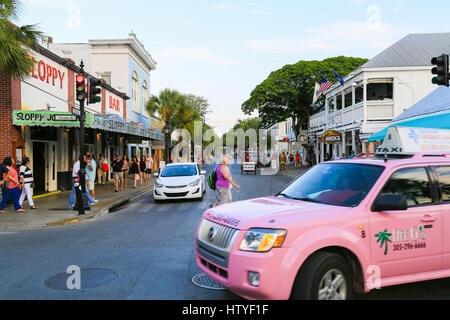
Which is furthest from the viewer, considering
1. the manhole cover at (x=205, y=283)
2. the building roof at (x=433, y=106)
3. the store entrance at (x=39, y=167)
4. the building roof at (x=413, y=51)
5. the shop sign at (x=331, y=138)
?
the shop sign at (x=331, y=138)

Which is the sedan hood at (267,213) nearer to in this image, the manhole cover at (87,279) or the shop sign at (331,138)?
the manhole cover at (87,279)

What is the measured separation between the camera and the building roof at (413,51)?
2513 centimetres

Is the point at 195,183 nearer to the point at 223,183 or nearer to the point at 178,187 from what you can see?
the point at 178,187

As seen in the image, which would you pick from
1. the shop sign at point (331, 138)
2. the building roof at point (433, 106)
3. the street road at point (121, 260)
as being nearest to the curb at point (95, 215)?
the street road at point (121, 260)

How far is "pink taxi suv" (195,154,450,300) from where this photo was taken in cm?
366

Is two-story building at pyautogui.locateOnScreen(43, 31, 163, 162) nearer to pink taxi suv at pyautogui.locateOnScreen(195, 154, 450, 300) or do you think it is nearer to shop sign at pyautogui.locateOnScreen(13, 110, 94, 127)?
shop sign at pyautogui.locateOnScreen(13, 110, 94, 127)

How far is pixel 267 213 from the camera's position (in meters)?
4.09

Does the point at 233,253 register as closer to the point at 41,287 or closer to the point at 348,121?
the point at 41,287

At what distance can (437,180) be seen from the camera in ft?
15.3

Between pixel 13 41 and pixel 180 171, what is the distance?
7451 millimetres

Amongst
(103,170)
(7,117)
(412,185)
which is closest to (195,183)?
(103,170)

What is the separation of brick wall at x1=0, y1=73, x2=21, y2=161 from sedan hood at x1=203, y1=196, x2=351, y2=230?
42.1ft

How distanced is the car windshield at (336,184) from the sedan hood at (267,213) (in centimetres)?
27
